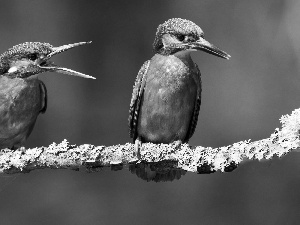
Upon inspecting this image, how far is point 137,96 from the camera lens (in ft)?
9.52

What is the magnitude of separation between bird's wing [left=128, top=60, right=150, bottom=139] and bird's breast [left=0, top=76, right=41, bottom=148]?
A: 0.43m

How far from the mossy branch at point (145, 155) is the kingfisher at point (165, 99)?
29cm

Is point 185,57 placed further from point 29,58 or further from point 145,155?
point 29,58

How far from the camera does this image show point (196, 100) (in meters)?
3.01

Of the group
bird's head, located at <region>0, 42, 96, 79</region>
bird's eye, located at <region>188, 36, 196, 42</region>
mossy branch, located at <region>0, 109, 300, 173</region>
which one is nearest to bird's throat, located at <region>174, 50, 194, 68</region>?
bird's eye, located at <region>188, 36, 196, 42</region>

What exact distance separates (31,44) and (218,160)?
1.03 meters

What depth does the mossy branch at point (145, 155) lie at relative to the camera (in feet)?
6.70

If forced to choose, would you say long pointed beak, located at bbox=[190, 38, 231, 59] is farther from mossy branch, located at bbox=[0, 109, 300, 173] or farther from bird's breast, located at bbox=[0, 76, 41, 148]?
bird's breast, located at bbox=[0, 76, 41, 148]

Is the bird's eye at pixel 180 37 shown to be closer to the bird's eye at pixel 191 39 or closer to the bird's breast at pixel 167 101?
the bird's eye at pixel 191 39

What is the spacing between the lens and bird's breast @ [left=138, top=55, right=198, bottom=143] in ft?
9.11

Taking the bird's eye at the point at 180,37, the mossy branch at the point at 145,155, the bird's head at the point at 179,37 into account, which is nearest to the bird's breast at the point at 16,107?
the mossy branch at the point at 145,155

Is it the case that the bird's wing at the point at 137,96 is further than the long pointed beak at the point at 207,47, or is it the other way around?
the bird's wing at the point at 137,96

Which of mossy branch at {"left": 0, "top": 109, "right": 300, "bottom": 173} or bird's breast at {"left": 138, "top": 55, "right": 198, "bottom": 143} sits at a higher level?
bird's breast at {"left": 138, "top": 55, "right": 198, "bottom": 143}

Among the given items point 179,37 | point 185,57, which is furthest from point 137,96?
point 179,37
